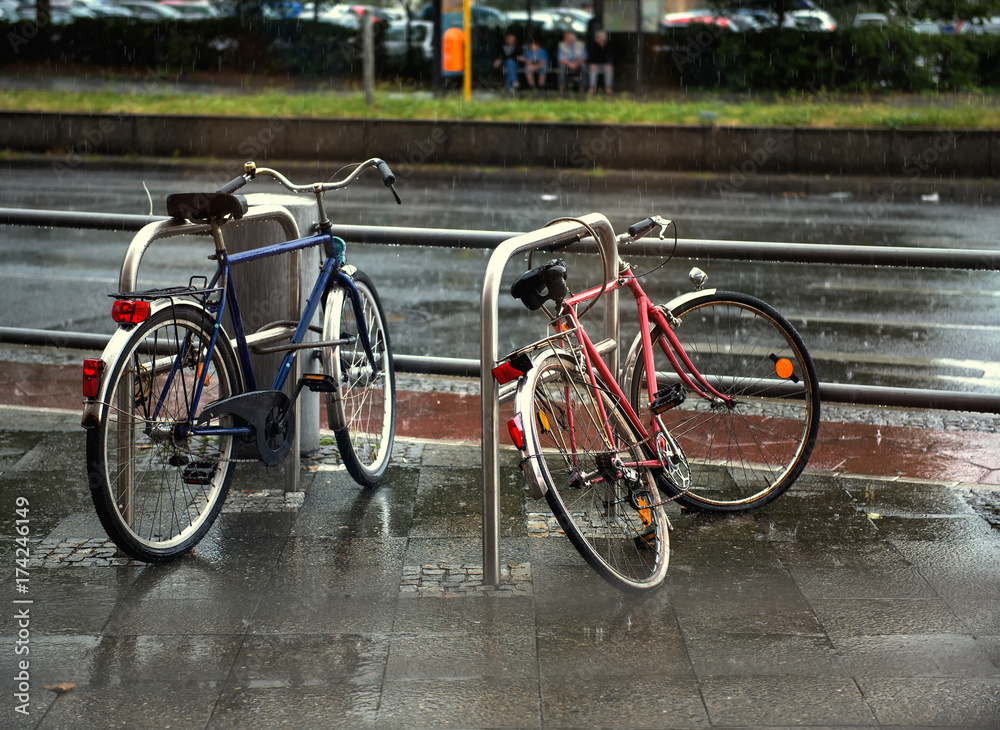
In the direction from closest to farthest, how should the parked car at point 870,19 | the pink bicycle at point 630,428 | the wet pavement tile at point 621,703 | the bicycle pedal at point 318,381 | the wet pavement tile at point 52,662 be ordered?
the wet pavement tile at point 621,703 < the wet pavement tile at point 52,662 < the pink bicycle at point 630,428 < the bicycle pedal at point 318,381 < the parked car at point 870,19

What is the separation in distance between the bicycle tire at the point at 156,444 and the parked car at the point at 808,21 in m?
21.3

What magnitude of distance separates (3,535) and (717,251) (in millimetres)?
3237

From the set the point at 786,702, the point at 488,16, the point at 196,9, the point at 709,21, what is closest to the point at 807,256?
the point at 786,702

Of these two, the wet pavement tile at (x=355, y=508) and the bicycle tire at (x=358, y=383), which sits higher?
the bicycle tire at (x=358, y=383)

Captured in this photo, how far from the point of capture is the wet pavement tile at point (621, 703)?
10.8ft

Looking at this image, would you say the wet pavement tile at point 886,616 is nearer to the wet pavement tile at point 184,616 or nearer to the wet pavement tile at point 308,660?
the wet pavement tile at point 308,660

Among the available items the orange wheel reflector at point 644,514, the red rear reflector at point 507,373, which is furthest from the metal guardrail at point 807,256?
the orange wheel reflector at point 644,514

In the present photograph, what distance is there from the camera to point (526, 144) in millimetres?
18938

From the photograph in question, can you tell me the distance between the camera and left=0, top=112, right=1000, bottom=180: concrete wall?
1784 cm

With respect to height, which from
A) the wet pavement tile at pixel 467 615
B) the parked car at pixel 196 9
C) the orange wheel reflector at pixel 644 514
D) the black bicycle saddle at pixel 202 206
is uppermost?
the parked car at pixel 196 9

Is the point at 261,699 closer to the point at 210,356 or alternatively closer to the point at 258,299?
the point at 210,356

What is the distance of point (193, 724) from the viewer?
3.28m

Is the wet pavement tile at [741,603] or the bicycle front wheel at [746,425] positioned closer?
the wet pavement tile at [741,603]

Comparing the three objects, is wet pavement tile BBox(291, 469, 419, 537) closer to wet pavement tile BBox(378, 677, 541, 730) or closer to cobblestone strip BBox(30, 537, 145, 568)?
cobblestone strip BBox(30, 537, 145, 568)
